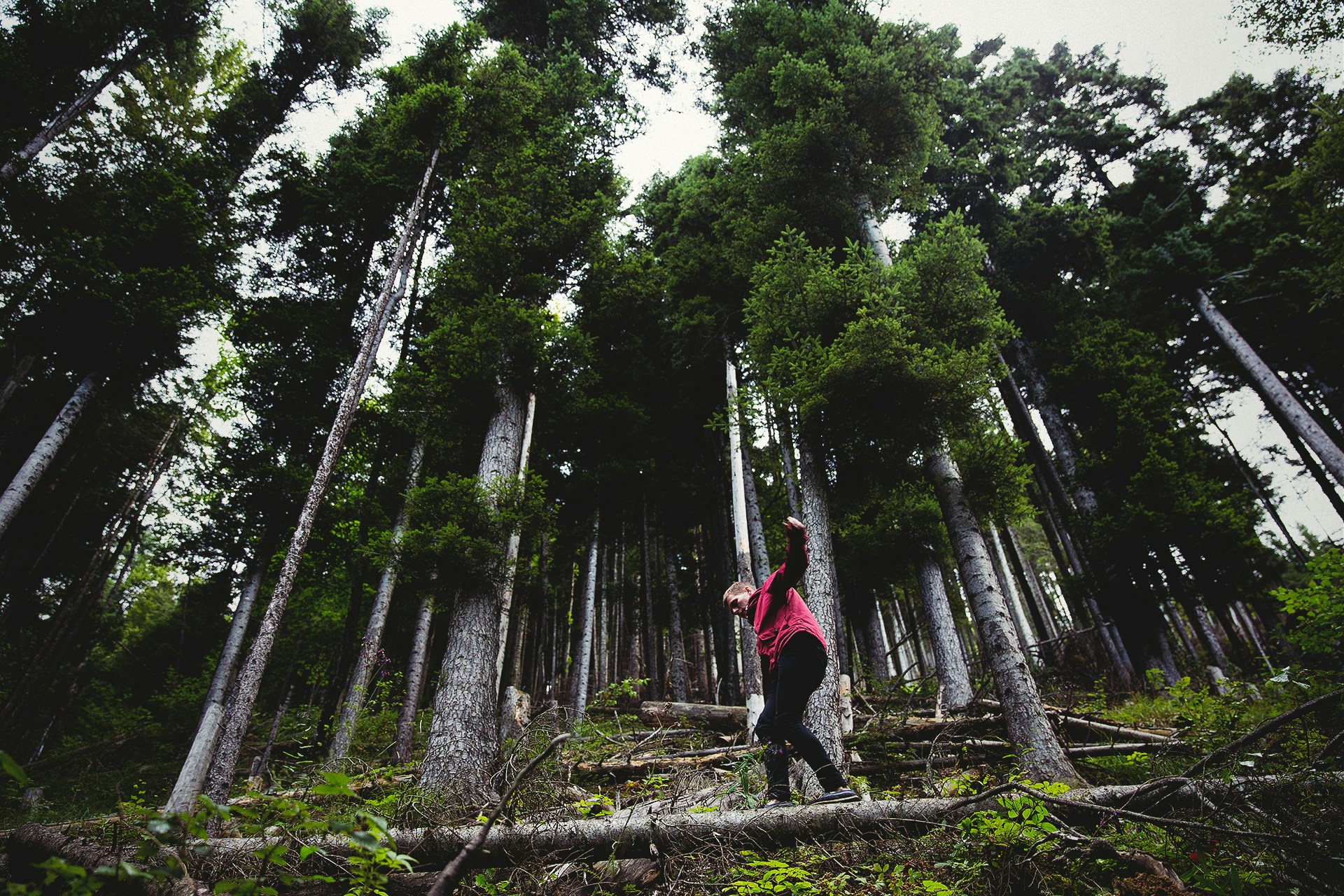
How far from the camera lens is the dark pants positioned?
11.7ft

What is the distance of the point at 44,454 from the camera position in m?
8.21

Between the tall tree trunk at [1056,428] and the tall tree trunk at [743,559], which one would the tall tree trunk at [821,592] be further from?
the tall tree trunk at [1056,428]

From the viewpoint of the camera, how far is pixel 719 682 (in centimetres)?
1171

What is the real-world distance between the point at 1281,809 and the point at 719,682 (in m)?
10.0

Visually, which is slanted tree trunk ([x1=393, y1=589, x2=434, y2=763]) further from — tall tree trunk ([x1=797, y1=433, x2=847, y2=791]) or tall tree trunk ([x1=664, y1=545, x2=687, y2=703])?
tall tree trunk ([x1=797, y1=433, x2=847, y2=791])

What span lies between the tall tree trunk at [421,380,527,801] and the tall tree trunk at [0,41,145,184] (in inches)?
460

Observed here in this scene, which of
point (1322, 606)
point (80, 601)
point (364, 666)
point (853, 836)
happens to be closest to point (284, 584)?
point (364, 666)

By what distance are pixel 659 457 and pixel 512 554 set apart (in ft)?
17.9

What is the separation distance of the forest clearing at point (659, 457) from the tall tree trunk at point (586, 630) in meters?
0.12

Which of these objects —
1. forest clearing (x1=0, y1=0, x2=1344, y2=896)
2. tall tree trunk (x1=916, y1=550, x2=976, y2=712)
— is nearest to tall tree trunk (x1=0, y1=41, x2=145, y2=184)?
forest clearing (x1=0, y1=0, x2=1344, y2=896)

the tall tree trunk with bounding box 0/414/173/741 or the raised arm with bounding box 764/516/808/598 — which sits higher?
the tall tree trunk with bounding box 0/414/173/741

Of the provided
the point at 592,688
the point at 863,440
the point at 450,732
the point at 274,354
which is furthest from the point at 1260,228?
the point at 274,354

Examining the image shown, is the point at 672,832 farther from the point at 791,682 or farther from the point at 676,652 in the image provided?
the point at 676,652

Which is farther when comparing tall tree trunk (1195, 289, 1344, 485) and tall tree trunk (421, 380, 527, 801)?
tall tree trunk (1195, 289, 1344, 485)
